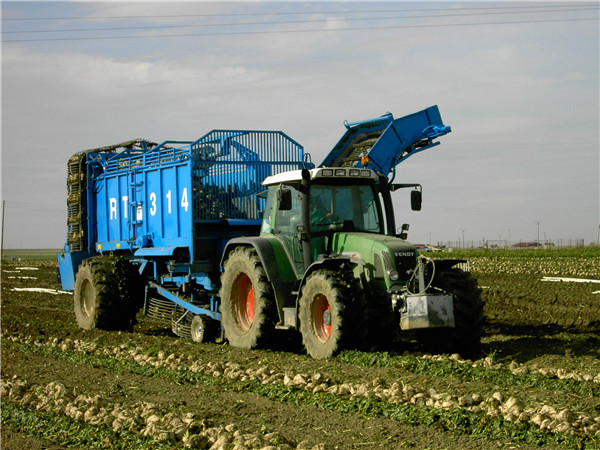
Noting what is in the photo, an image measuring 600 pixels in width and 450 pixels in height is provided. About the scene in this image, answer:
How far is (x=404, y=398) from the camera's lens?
26.3 feet

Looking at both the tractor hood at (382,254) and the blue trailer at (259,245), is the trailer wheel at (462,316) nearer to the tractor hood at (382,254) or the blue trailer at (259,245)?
the blue trailer at (259,245)

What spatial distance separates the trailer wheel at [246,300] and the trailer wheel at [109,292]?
347 centimetres

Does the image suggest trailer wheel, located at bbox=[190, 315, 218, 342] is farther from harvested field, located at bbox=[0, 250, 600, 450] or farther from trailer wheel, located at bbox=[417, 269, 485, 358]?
trailer wheel, located at bbox=[417, 269, 485, 358]

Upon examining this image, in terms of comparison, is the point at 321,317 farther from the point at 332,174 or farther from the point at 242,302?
the point at 242,302

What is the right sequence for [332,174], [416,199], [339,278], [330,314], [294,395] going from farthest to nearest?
[416,199] < [332,174] < [330,314] < [339,278] < [294,395]

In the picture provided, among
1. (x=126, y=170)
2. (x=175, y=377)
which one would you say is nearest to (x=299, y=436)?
(x=175, y=377)

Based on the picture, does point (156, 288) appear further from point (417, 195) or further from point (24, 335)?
point (417, 195)

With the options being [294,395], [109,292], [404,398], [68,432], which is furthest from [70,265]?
[404,398]

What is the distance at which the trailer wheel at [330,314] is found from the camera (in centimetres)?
1026

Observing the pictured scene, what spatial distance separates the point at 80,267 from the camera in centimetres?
1633

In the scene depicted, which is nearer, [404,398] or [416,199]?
[404,398]

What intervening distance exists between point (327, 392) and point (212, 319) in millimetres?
5272

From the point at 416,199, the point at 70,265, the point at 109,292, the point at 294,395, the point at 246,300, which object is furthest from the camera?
the point at 70,265

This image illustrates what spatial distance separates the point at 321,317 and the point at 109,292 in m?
5.95
